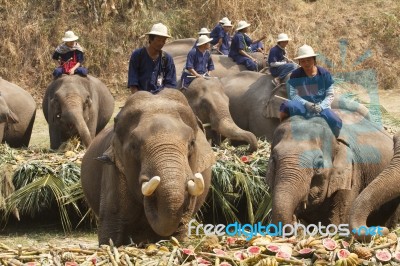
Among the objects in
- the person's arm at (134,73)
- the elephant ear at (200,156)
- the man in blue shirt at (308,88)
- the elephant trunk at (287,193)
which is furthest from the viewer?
the person's arm at (134,73)

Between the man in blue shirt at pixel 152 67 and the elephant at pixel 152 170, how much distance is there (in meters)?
1.05

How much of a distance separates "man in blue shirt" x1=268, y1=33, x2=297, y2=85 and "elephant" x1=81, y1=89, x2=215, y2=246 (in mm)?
6748

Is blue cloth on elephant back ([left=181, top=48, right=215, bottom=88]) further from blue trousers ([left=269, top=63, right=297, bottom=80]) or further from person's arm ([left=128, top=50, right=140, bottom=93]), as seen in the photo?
person's arm ([left=128, top=50, right=140, bottom=93])

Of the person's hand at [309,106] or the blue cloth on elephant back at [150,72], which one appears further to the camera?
the blue cloth on elephant back at [150,72]

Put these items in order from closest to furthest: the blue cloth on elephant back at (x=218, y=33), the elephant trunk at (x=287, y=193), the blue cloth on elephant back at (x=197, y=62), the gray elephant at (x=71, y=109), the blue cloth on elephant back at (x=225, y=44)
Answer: the elephant trunk at (x=287, y=193) < the gray elephant at (x=71, y=109) < the blue cloth on elephant back at (x=197, y=62) < the blue cloth on elephant back at (x=225, y=44) < the blue cloth on elephant back at (x=218, y=33)

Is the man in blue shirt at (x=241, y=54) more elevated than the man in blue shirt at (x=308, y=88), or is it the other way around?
the man in blue shirt at (x=308, y=88)

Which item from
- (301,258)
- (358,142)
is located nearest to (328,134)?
(358,142)

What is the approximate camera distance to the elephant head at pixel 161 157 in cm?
801

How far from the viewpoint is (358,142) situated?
10.5 metres

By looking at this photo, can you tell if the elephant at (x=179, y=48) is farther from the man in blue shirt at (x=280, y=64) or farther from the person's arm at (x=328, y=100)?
the person's arm at (x=328, y=100)

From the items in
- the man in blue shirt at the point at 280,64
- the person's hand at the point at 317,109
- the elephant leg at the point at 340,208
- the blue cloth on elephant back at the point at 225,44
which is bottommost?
the blue cloth on elephant back at the point at 225,44

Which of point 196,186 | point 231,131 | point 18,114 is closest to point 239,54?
point 18,114

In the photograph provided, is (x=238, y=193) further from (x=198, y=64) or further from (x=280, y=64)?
(x=280, y=64)

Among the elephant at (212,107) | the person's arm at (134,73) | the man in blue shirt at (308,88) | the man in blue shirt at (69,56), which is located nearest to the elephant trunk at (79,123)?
the man in blue shirt at (69,56)
